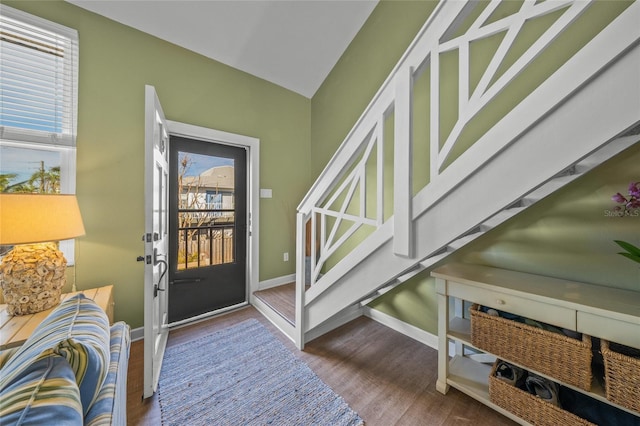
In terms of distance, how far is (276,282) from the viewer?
299 cm

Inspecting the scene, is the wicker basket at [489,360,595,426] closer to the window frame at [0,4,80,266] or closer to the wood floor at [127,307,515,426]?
the wood floor at [127,307,515,426]

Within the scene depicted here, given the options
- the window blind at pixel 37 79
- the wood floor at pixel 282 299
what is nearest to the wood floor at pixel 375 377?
the wood floor at pixel 282 299

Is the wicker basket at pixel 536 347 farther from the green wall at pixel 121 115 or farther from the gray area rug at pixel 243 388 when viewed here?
the green wall at pixel 121 115

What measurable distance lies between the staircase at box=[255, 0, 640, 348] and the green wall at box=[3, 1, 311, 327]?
161 centimetres

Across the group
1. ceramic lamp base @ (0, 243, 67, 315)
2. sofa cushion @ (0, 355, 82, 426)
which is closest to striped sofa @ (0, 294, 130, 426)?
sofa cushion @ (0, 355, 82, 426)

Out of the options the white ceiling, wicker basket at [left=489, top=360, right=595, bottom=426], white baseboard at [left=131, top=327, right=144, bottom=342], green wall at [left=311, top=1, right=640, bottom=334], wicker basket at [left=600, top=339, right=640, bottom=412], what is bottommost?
white baseboard at [left=131, top=327, right=144, bottom=342]

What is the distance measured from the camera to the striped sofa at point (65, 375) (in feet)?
1.68

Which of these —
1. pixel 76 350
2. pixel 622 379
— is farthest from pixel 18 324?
pixel 622 379

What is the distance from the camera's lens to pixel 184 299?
2.38 metres

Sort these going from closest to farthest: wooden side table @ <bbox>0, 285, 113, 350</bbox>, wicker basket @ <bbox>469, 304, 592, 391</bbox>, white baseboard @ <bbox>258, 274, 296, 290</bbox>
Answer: wicker basket @ <bbox>469, 304, 592, 391</bbox>
wooden side table @ <bbox>0, 285, 113, 350</bbox>
white baseboard @ <bbox>258, 274, 296, 290</bbox>

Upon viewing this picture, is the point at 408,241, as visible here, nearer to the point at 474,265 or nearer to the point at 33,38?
the point at 474,265

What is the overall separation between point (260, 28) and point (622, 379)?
3.35 m

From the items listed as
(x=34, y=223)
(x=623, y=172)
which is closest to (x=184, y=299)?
(x=34, y=223)

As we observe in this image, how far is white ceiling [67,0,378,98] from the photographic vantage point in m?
1.97
